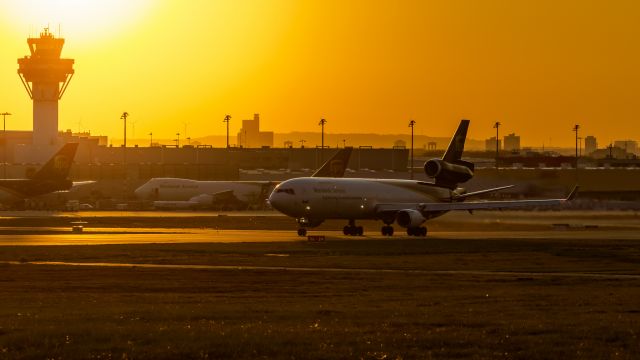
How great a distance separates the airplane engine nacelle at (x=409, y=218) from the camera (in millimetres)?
85625

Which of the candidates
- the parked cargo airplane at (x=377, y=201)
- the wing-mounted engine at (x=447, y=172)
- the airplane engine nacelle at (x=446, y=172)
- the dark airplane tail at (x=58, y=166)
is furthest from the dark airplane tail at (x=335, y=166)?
the dark airplane tail at (x=58, y=166)

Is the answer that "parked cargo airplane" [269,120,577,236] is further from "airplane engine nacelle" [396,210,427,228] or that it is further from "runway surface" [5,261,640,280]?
"runway surface" [5,261,640,280]

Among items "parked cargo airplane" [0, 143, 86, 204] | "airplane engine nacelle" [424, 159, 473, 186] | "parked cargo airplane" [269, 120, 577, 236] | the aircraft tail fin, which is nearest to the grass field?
"parked cargo airplane" [269, 120, 577, 236]

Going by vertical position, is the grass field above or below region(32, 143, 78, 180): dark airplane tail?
below

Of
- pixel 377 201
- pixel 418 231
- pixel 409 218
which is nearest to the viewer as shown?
pixel 409 218

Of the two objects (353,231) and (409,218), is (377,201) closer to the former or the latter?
(353,231)

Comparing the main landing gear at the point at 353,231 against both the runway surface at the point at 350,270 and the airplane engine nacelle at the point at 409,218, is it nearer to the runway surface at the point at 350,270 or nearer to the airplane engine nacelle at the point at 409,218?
the airplane engine nacelle at the point at 409,218

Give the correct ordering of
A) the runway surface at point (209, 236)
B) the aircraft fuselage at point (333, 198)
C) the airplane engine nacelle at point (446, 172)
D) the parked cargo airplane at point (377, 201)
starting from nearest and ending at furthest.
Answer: the runway surface at point (209, 236) < the aircraft fuselage at point (333, 198) < the parked cargo airplane at point (377, 201) < the airplane engine nacelle at point (446, 172)

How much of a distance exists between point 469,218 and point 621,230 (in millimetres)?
13315

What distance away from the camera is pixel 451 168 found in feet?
301

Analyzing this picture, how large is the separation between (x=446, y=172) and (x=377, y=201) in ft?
23.0

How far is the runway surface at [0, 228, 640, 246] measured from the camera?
252 ft

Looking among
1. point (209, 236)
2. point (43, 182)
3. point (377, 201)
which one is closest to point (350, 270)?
point (209, 236)

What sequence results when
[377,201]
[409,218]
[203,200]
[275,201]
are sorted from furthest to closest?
[203,200]
[377,201]
[409,218]
[275,201]
